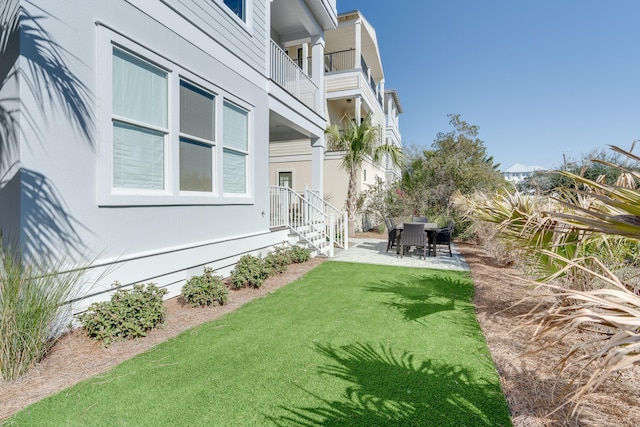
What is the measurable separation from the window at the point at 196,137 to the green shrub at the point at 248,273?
62.6 inches

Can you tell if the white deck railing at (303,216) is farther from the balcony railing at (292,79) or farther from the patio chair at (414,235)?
the balcony railing at (292,79)

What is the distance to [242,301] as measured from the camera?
5.51 metres

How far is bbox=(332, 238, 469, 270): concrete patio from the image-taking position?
8.65 meters

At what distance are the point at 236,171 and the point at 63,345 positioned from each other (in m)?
4.33

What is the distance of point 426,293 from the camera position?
5957mm

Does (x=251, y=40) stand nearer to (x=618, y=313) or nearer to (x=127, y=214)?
(x=127, y=214)

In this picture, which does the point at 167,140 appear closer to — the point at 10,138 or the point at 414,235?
the point at 10,138

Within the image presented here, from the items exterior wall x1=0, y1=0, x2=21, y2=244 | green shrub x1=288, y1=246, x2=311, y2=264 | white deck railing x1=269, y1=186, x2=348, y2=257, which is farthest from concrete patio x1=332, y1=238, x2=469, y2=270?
exterior wall x1=0, y1=0, x2=21, y2=244

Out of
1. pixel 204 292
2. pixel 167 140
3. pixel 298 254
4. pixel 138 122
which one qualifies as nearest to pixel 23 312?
pixel 204 292

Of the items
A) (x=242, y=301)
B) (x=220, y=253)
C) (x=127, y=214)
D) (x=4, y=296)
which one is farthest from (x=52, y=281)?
(x=220, y=253)

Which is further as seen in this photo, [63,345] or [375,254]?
[375,254]

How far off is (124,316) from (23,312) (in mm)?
1056

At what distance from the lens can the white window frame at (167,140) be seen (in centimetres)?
411

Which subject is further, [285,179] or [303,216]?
[285,179]
